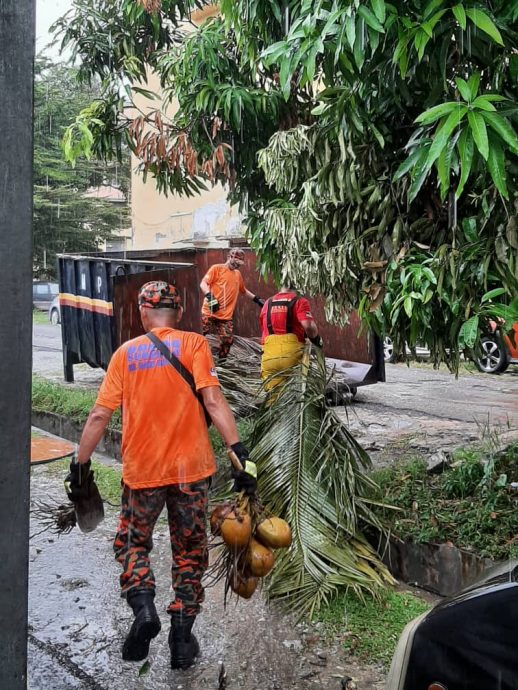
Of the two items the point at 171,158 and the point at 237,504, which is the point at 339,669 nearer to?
the point at 237,504

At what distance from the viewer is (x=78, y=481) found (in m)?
3.84

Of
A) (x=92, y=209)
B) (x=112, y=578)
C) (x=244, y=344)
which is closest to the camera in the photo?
(x=112, y=578)

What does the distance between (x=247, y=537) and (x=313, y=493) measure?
4.49ft

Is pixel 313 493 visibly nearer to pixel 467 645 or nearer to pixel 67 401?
pixel 467 645

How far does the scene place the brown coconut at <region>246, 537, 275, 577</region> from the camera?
3.42 metres

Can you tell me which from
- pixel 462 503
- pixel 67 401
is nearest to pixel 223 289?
pixel 67 401

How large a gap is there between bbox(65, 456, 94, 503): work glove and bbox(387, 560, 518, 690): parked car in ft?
6.70

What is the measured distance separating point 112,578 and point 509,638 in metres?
3.40

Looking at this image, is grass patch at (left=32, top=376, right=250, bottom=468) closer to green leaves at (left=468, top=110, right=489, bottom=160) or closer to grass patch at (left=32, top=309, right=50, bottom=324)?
green leaves at (left=468, top=110, right=489, bottom=160)

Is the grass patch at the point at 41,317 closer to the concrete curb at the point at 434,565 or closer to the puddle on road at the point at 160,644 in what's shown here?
the puddle on road at the point at 160,644

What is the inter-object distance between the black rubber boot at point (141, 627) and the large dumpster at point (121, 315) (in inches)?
206

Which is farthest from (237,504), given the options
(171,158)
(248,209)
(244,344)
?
(244,344)

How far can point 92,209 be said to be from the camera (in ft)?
89.4

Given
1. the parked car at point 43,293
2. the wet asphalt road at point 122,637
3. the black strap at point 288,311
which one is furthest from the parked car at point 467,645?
the parked car at point 43,293
